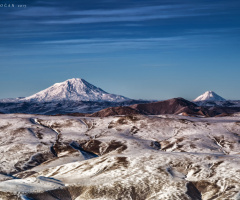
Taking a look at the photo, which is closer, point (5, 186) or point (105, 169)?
point (5, 186)

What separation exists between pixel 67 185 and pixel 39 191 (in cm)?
923

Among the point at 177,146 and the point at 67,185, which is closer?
the point at 67,185

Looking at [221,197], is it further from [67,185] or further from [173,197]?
[67,185]

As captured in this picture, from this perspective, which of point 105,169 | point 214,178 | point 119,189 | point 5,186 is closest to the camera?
point 5,186

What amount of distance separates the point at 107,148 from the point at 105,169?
83384 mm

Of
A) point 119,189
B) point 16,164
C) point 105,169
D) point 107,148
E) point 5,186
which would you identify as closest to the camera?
A: point 5,186

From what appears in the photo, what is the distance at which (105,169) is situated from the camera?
10244cm

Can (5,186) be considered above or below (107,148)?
above

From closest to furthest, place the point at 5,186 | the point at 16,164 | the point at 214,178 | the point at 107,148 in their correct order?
1. the point at 5,186
2. the point at 214,178
3. the point at 16,164
4. the point at 107,148

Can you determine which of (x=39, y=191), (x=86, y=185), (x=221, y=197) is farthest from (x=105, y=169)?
(x=221, y=197)

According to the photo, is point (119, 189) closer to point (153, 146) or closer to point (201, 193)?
point (201, 193)

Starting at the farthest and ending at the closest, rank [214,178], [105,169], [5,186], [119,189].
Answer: [105,169] < [214,178] < [119,189] < [5,186]

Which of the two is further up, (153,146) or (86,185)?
(86,185)

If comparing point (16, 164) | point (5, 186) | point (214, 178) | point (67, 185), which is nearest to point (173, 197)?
point (214, 178)
